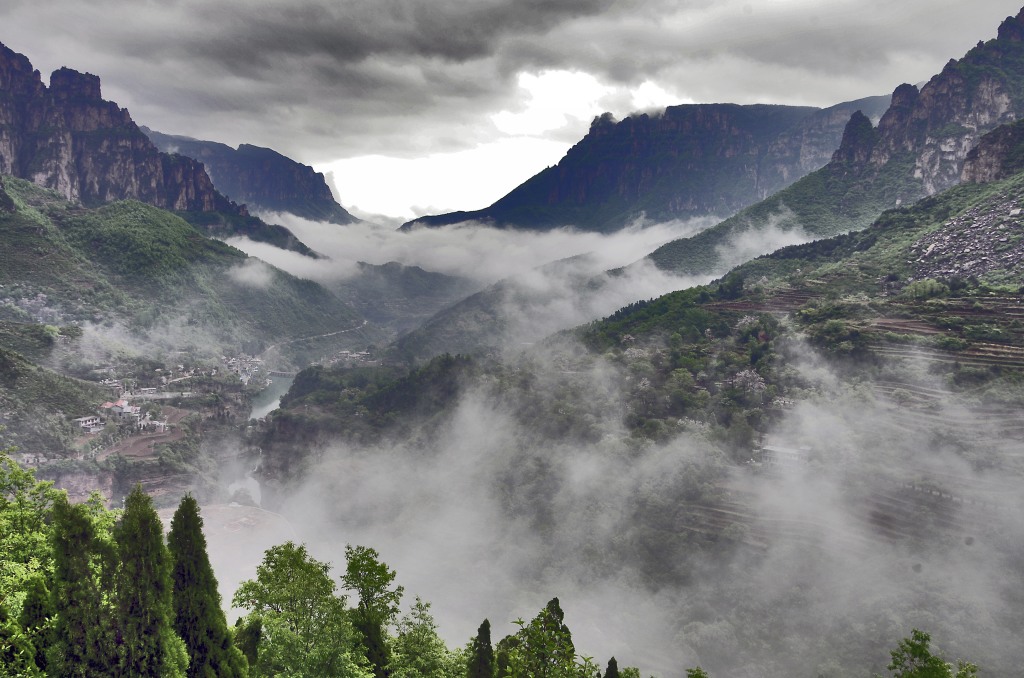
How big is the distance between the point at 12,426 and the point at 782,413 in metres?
144

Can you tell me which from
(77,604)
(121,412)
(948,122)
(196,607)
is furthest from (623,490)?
(948,122)

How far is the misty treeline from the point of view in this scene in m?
23.5

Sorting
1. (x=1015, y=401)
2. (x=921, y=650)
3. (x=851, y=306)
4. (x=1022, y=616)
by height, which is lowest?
(x=1022, y=616)

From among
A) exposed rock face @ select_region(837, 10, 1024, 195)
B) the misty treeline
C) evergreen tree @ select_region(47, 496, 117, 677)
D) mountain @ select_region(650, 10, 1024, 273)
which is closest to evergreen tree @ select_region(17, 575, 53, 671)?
the misty treeline

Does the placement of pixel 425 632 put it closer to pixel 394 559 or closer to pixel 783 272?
pixel 394 559

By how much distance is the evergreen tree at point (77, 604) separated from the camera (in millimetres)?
23328

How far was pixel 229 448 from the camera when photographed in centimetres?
16250

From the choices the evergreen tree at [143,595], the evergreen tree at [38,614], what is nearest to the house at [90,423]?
the evergreen tree at [143,595]

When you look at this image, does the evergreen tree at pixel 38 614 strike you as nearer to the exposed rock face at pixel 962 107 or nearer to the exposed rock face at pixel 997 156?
the exposed rock face at pixel 997 156

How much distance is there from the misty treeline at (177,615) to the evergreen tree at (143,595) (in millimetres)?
45

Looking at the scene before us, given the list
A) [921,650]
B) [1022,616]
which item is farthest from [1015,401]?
[921,650]

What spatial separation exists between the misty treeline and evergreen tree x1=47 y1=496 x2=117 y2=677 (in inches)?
1.5

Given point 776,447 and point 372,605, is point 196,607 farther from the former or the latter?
point 776,447

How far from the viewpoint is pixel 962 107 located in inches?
7392
